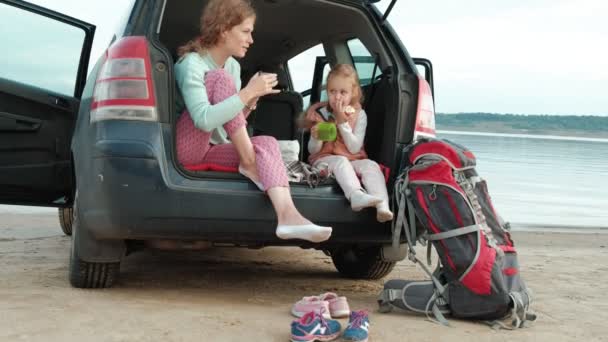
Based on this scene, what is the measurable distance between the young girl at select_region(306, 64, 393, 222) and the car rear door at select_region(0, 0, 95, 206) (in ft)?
4.77

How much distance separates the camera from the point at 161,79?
3.65 m

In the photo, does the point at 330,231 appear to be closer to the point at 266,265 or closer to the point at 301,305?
the point at 301,305

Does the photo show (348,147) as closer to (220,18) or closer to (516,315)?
(220,18)

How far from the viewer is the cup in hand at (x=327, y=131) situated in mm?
4320

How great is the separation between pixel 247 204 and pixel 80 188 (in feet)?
2.51

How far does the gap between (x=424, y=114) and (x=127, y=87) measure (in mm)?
1477

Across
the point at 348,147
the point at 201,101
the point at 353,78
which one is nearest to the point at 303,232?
the point at 201,101

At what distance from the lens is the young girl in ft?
12.4

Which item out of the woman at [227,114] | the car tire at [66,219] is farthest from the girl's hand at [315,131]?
the car tire at [66,219]

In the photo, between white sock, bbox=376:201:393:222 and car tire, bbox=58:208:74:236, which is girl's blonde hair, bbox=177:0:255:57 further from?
car tire, bbox=58:208:74:236

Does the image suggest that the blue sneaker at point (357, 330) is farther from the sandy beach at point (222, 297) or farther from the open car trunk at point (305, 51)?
the open car trunk at point (305, 51)

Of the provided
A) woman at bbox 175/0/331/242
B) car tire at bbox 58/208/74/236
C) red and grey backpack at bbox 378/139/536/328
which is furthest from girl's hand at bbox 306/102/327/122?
car tire at bbox 58/208/74/236

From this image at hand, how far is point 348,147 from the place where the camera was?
169 inches

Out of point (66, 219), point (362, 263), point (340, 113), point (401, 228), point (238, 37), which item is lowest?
point (66, 219)
